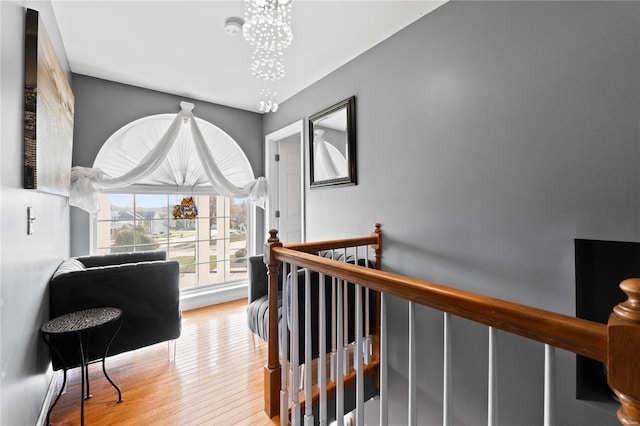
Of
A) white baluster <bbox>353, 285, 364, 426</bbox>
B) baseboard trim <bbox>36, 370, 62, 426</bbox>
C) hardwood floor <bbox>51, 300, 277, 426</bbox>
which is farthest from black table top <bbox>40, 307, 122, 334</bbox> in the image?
white baluster <bbox>353, 285, 364, 426</bbox>

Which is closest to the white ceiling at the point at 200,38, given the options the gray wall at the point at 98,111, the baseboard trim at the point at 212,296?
the gray wall at the point at 98,111

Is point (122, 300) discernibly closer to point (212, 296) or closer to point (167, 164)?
point (212, 296)

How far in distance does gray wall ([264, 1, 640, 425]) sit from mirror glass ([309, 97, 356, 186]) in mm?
204

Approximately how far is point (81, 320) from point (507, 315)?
91.7 inches

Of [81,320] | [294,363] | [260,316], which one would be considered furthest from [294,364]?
[81,320]

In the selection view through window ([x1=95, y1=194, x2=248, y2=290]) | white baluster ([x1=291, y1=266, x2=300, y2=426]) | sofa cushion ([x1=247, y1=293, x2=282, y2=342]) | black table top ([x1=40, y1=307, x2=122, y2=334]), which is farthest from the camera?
view through window ([x1=95, y1=194, x2=248, y2=290])

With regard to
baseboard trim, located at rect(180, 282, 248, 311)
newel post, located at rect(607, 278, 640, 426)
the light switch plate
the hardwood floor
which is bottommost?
the hardwood floor

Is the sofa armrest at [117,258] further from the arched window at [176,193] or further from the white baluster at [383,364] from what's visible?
the white baluster at [383,364]

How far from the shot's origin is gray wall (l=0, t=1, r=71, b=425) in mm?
1154

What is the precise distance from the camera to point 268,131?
4.04 metres

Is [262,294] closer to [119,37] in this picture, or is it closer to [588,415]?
[588,415]

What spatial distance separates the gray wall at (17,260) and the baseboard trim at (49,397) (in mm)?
80

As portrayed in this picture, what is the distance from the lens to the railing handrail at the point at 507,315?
0.53 meters

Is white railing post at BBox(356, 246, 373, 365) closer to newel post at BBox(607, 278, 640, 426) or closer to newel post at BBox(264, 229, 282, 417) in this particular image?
newel post at BBox(264, 229, 282, 417)
